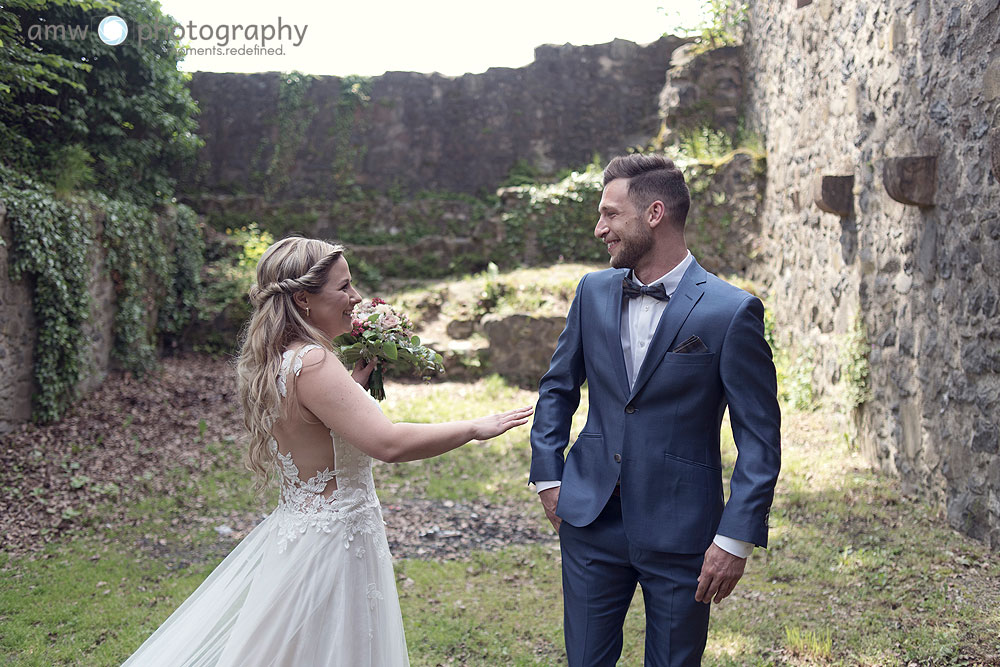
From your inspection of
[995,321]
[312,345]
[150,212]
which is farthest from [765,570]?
[150,212]

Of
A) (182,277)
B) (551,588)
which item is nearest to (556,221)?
(182,277)

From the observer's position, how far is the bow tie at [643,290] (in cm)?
248

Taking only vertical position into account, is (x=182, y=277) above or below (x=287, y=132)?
below

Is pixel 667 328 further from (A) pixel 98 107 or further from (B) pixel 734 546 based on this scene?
(A) pixel 98 107

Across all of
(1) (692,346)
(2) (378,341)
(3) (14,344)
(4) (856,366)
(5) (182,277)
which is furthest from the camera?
(5) (182,277)

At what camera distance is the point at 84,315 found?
7.67 meters

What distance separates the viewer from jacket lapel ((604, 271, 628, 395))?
8.05ft

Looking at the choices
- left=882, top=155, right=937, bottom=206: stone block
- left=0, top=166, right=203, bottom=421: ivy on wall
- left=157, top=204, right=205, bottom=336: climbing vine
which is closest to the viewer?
left=882, top=155, right=937, bottom=206: stone block

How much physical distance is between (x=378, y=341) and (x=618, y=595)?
1245 mm

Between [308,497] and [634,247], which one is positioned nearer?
[634,247]

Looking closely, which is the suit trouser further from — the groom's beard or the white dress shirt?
the groom's beard

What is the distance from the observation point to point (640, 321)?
8.27 ft

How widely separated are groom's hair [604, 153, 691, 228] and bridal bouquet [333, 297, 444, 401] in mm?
969

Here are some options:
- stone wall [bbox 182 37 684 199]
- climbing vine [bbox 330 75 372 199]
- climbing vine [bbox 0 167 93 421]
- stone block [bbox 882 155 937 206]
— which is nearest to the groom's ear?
stone block [bbox 882 155 937 206]
